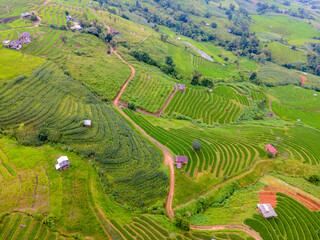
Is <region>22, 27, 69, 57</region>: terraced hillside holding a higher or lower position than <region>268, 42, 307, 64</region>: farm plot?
lower

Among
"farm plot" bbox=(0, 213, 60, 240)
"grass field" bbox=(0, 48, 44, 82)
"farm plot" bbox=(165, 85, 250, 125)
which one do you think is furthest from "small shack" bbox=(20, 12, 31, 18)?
"farm plot" bbox=(0, 213, 60, 240)

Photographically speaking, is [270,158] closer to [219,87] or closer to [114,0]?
[219,87]

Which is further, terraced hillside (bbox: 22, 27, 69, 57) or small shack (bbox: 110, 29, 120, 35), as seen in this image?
small shack (bbox: 110, 29, 120, 35)

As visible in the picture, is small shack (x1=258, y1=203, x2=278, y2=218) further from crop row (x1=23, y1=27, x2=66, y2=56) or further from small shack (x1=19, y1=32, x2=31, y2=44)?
small shack (x1=19, y1=32, x2=31, y2=44)

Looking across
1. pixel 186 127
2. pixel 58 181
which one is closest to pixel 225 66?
pixel 186 127

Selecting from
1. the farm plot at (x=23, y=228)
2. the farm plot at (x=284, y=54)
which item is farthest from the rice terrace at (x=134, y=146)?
the farm plot at (x=284, y=54)

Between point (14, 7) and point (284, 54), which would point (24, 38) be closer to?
point (14, 7)

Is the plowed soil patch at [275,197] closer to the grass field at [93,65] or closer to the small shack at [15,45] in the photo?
the grass field at [93,65]
